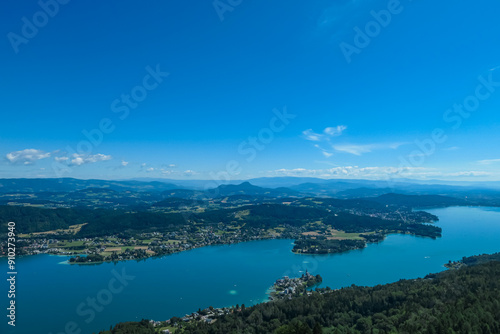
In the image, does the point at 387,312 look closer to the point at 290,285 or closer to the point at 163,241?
the point at 290,285

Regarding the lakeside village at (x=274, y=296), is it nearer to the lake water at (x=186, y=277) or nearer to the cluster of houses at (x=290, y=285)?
the cluster of houses at (x=290, y=285)

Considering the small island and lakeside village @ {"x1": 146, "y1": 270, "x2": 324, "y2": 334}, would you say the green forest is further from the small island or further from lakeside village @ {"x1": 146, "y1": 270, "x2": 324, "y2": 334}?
the small island

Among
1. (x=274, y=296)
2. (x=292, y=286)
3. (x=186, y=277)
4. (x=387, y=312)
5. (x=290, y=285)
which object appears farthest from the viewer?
(x=186, y=277)

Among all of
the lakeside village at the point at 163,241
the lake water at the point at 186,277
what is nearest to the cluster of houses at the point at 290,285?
the lake water at the point at 186,277

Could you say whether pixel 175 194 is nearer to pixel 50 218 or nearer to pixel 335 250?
pixel 50 218

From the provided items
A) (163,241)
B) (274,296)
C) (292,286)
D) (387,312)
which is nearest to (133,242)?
(163,241)

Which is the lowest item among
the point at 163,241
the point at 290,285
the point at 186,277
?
the point at 186,277
